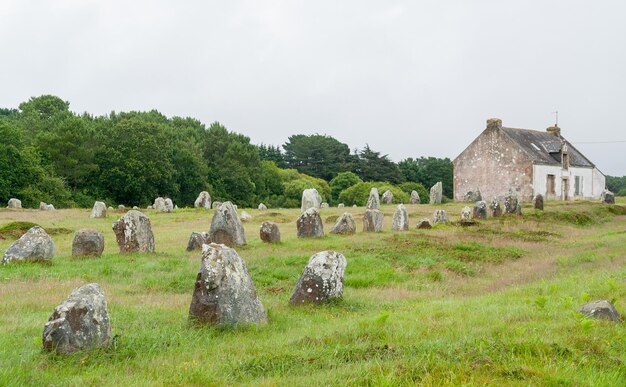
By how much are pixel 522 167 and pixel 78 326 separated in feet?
175

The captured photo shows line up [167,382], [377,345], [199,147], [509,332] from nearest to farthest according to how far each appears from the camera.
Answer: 1. [167,382]
2. [377,345]
3. [509,332]
4. [199,147]

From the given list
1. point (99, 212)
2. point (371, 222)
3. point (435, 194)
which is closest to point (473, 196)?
point (435, 194)

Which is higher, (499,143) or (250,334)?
(499,143)

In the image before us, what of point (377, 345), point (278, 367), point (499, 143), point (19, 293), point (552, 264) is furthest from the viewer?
point (499, 143)

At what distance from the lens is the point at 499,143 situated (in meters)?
58.3

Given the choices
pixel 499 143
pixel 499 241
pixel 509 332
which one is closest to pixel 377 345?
pixel 509 332

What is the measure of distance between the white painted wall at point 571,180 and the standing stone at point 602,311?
48120mm

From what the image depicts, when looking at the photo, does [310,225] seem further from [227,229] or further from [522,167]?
[522,167]

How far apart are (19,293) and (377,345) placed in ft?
29.4

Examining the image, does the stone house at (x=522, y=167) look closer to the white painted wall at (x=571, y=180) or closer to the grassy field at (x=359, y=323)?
the white painted wall at (x=571, y=180)

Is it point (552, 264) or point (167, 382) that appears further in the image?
point (552, 264)

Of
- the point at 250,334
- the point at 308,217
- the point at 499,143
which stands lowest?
the point at 250,334

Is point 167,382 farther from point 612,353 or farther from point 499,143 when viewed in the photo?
point 499,143

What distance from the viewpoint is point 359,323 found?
986cm
